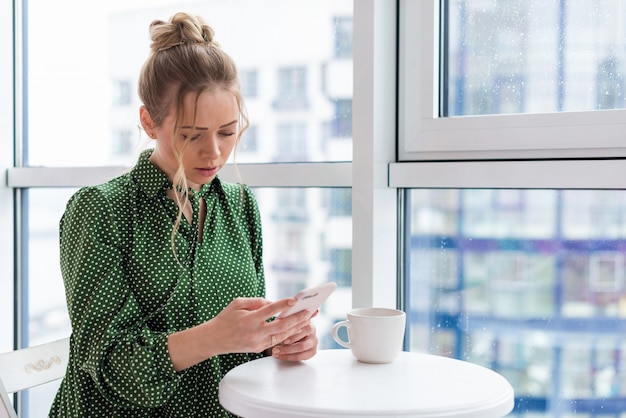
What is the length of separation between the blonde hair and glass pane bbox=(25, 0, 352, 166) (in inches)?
6.7

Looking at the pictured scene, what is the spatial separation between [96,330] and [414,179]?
0.69 metres

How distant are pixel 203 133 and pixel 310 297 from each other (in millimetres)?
370

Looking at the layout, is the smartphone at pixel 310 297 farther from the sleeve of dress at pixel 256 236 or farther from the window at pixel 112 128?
the window at pixel 112 128

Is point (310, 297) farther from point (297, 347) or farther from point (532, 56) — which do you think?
point (532, 56)

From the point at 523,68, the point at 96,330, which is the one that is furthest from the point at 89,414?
the point at 523,68

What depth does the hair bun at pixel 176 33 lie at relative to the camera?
1297mm

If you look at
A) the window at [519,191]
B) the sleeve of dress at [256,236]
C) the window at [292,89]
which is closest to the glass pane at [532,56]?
the window at [519,191]

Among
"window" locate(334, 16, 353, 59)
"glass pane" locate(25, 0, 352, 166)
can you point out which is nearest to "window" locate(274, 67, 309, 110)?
"glass pane" locate(25, 0, 352, 166)

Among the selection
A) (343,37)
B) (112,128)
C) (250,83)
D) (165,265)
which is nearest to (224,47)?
(250,83)

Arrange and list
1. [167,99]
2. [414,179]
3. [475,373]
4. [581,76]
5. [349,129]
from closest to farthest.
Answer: [475,373], [167,99], [581,76], [414,179], [349,129]

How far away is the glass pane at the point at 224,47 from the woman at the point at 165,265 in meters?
0.17

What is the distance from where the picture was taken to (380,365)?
3.80ft

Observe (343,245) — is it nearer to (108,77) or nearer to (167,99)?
(167,99)

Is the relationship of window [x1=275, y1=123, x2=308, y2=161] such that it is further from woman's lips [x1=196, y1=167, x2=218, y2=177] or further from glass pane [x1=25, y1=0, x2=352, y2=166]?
woman's lips [x1=196, y1=167, x2=218, y2=177]
